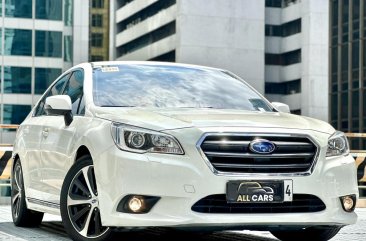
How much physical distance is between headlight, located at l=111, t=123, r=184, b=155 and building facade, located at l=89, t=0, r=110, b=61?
12317 centimetres

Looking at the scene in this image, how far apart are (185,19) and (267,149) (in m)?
81.8

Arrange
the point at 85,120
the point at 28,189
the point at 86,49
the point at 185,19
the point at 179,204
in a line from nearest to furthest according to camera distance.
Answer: the point at 179,204 → the point at 85,120 → the point at 28,189 → the point at 86,49 → the point at 185,19

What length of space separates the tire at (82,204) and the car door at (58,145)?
0.27m

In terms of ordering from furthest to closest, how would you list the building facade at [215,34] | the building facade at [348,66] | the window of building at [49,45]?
the building facade at [215,34] → the building facade at [348,66] → the window of building at [49,45]

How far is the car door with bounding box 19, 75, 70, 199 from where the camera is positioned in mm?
8328

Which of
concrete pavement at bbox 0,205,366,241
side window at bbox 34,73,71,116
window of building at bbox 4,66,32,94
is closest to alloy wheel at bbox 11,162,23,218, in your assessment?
concrete pavement at bbox 0,205,366,241

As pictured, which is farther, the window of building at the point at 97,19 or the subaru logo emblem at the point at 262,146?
the window of building at the point at 97,19

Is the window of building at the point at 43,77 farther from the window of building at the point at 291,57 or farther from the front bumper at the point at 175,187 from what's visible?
the front bumper at the point at 175,187

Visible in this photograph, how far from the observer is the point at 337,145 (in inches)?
272

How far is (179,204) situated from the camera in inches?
250

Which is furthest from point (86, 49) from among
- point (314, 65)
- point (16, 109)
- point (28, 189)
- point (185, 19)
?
point (28, 189)

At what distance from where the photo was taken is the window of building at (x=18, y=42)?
65812 mm

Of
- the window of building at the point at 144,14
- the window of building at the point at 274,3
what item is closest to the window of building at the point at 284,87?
the window of building at the point at 274,3

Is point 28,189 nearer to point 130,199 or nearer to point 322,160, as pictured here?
point 130,199
